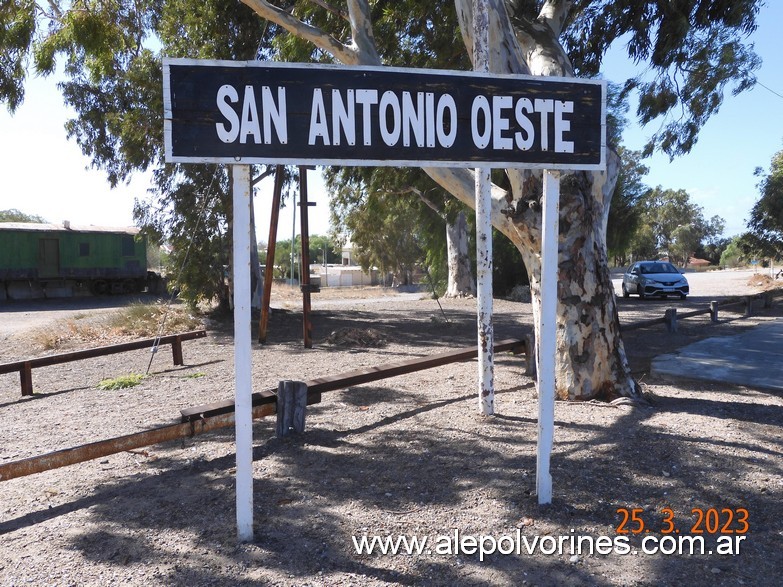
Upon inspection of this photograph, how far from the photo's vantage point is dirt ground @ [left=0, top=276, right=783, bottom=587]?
10.7ft

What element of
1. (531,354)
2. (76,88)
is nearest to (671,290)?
(531,354)

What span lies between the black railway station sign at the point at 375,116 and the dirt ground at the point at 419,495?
79.2 inches

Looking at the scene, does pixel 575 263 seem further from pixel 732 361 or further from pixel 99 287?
pixel 99 287

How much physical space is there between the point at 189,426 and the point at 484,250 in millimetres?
3007

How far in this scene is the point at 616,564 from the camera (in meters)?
3.27

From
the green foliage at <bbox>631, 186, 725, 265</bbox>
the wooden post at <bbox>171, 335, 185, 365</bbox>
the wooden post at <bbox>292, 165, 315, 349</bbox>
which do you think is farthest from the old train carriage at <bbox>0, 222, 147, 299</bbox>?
the green foliage at <bbox>631, 186, 725, 265</bbox>

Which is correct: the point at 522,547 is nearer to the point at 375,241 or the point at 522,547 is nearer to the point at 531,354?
the point at 531,354

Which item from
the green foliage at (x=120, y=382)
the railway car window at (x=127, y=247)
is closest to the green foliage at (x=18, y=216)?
the railway car window at (x=127, y=247)

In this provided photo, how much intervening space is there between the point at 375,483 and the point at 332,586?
129 centimetres

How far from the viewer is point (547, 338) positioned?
3.95m

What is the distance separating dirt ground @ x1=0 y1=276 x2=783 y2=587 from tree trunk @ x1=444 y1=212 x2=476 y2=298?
17.2 meters

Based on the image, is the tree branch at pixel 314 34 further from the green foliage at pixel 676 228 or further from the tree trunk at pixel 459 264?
the green foliage at pixel 676 228

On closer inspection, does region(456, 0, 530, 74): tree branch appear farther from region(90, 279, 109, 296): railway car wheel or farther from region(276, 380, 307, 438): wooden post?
region(90, 279, 109, 296): railway car wheel

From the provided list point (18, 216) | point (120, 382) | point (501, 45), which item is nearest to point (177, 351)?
point (120, 382)
